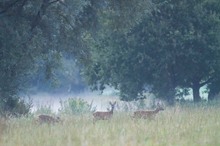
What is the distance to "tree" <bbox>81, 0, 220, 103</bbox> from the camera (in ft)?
86.6

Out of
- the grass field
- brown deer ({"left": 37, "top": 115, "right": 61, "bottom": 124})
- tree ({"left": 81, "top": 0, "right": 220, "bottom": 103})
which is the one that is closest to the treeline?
tree ({"left": 81, "top": 0, "right": 220, "bottom": 103})

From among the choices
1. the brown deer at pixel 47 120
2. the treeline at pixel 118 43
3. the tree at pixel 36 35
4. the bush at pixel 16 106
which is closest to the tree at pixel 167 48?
the treeline at pixel 118 43

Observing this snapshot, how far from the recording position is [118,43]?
1093 inches

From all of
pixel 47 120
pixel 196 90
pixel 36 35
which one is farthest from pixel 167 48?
pixel 47 120

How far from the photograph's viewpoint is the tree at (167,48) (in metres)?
26.4

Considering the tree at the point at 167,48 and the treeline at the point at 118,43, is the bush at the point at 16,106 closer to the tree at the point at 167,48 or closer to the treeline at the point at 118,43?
the treeline at the point at 118,43

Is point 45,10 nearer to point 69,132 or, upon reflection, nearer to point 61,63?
point 61,63

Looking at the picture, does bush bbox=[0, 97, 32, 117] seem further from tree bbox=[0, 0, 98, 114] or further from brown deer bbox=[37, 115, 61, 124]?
brown deer bbox=[37, 115, 61, 124]

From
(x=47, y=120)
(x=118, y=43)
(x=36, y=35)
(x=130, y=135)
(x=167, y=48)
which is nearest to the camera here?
(x=130, y=135)

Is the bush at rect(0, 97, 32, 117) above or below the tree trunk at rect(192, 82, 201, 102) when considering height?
below

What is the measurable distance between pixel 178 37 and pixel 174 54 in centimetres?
94

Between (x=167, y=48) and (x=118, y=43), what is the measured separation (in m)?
2.72

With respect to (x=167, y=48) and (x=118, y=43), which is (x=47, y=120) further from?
(x=118, y=43)

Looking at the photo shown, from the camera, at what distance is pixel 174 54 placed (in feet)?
87.3
